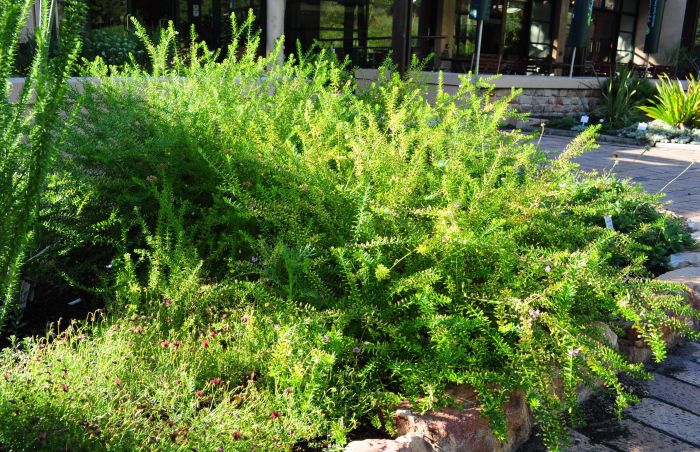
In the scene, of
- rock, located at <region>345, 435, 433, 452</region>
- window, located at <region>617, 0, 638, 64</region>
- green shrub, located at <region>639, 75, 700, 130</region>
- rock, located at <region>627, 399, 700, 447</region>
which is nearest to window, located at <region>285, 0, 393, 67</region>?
green shrub, located at <region>639, 75, 700, 130</region>

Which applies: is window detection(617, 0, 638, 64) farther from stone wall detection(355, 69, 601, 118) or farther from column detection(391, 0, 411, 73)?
column detection(391, 0, 411, 73)

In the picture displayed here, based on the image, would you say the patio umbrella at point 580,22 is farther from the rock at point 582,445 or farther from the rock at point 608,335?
the rock at point 582,445

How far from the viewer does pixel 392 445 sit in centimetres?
195

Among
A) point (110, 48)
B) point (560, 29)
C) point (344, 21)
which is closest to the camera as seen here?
point (110, 48)

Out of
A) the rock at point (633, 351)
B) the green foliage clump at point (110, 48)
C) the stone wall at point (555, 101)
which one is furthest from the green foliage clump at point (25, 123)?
the stone wall at point (555, 101)

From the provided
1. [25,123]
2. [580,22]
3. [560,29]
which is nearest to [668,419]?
[25,123]

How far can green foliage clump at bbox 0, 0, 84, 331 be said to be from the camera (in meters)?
1.76

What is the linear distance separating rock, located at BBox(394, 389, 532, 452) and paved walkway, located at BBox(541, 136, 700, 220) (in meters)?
3.72

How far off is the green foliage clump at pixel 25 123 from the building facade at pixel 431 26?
11.7 m

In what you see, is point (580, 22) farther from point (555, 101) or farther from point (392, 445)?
point (392, 445)

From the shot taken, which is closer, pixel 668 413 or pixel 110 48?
pixel 668 413

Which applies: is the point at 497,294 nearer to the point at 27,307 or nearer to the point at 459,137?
the point at 459,137

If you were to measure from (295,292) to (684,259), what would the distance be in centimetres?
284

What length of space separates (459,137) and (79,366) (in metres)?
2.09
